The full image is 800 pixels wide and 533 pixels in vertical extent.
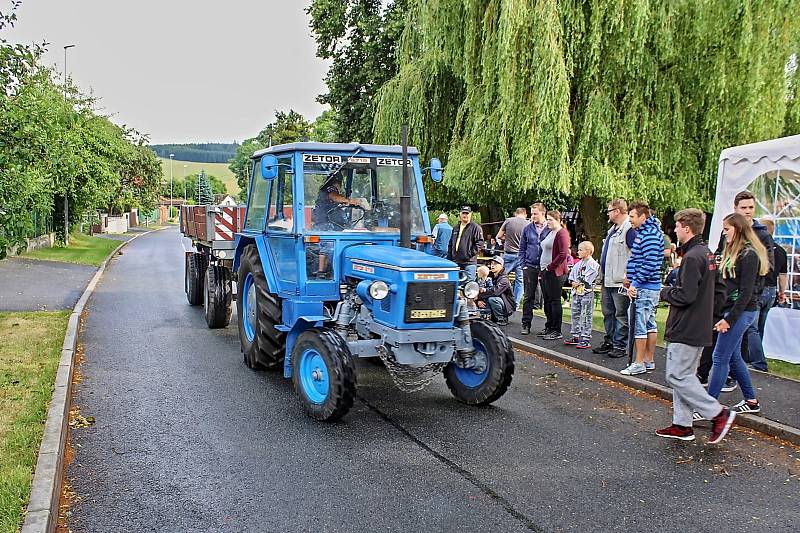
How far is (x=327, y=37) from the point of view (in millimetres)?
28328

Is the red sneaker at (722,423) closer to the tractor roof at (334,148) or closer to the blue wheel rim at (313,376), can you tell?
the blue wheel rim at (313,376)

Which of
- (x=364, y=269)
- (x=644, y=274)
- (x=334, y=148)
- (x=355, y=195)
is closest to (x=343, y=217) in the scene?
(x=355, y=195)

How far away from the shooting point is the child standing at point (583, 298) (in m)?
10.4

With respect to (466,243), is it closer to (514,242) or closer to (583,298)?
(514,242)

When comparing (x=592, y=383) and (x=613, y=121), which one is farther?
(x=613, y=121)

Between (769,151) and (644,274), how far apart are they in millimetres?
2472

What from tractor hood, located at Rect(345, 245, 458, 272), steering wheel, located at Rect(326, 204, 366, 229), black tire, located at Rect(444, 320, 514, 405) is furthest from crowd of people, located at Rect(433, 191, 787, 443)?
steering wheel, located at Rect(326, 204, 366, 229)

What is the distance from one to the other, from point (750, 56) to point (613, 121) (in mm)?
2836

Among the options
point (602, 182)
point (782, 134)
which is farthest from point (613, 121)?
point (782, 134)

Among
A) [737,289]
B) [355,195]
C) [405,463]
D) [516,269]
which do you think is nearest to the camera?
[405,463]

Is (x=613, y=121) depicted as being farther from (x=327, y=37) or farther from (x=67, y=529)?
(x=327, y=37)

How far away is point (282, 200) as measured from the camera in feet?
26.9

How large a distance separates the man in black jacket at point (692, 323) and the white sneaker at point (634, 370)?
2191 millimetres

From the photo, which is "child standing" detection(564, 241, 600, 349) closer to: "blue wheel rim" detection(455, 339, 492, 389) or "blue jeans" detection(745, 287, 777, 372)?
"blue jeans" detection(745, 287, 777, 372)
